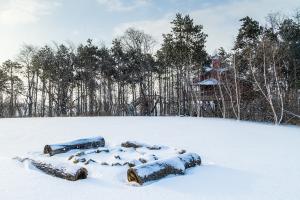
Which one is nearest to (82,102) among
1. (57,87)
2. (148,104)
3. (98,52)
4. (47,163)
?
(57,87)

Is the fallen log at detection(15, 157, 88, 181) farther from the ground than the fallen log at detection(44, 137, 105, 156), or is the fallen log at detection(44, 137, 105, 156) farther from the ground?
the fallen log at detection(44, 137, 105, 156)

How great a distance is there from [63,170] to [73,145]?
3200mm

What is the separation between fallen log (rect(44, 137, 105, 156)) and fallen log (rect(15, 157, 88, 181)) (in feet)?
Result: 6.10

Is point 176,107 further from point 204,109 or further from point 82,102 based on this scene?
point 82,102

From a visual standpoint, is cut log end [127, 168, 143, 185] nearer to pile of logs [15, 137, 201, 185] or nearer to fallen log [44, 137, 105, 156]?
pile of logs [15, 137, 201, 185]

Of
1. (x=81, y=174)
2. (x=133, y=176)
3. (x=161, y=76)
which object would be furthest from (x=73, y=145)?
(x=161, y=76)

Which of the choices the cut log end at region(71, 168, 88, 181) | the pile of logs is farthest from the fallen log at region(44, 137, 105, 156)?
the cut log end at region(71, 168, 88, 181)

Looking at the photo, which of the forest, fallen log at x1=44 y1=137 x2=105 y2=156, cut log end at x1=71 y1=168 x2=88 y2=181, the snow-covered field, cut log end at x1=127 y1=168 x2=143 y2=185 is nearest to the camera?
the snow-covered field

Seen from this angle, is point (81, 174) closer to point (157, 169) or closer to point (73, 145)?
point (157, 169)

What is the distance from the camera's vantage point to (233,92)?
1204 inches

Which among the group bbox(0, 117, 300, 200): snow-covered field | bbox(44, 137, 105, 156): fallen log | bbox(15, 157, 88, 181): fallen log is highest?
bbox(44, 137, 105, 156): fallen log

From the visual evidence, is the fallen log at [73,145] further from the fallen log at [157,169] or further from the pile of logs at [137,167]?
the fallen log at [157,169]

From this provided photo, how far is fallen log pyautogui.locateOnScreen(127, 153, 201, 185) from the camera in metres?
6.98

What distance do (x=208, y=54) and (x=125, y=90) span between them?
12956 mm
